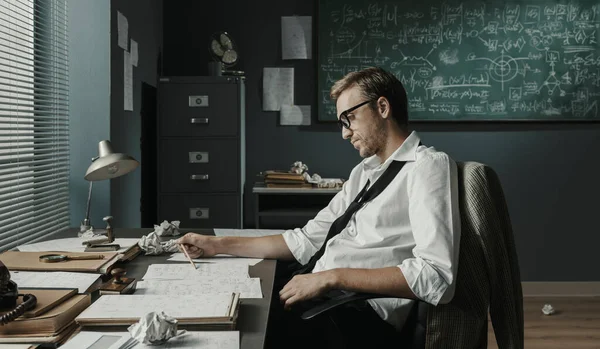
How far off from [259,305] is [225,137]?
2450 mm

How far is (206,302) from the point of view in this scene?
52.4 inches

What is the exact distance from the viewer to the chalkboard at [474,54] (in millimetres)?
4293

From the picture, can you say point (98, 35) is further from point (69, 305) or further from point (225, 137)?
point (69, 305)

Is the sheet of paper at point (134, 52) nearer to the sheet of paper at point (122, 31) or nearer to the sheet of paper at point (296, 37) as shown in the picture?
the sheet of paper at point (122, 31)

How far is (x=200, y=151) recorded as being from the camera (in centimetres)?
377

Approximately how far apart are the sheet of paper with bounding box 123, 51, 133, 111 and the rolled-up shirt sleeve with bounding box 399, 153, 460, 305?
6.10ft

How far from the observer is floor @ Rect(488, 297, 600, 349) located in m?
3.35

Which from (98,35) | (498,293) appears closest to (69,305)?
(498,293)

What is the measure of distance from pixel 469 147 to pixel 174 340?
11.7ft

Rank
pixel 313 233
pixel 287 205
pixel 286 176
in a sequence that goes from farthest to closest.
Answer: pixel 287 205, pixel 286 176, pixel 313 233

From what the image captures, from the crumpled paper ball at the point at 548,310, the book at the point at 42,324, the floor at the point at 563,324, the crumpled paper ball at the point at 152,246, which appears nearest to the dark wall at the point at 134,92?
the crumpled paper ball at the point at 152,246

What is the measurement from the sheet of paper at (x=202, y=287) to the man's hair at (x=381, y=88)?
650 millimetres

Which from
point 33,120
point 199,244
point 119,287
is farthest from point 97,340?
point 33,120

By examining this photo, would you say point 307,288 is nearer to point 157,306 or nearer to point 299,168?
point 157,306
